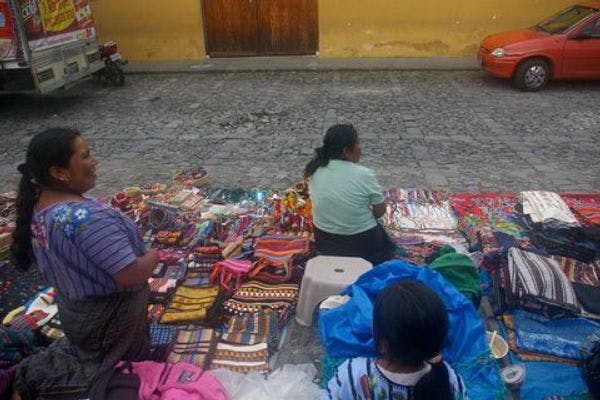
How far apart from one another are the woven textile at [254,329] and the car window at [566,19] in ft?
31.3

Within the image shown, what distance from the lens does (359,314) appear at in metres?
2.97

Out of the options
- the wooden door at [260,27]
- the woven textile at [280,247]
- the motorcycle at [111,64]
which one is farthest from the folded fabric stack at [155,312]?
the wooden door at [260,27]

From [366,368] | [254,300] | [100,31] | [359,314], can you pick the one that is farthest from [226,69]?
[366,368]

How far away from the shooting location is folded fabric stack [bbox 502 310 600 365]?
3.36 m

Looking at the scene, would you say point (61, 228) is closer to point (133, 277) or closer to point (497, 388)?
point (133, 277)

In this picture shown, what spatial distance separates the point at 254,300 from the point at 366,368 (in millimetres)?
2020

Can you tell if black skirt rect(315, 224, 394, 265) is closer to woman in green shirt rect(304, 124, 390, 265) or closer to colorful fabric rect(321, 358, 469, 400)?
woman in green shirt rect(304, 124, 390, 265)

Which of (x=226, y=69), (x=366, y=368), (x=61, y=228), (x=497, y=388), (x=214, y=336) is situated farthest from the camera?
(x=226, y=69)

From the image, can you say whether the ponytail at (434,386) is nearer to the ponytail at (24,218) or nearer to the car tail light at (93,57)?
the ponytail at (24,218)

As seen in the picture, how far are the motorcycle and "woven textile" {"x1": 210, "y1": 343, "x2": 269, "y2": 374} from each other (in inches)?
391

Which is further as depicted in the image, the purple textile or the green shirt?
the green shirt

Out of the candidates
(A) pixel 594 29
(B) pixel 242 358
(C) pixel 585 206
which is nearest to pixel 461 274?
(B) pixel 242 358

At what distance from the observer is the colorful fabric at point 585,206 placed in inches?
190

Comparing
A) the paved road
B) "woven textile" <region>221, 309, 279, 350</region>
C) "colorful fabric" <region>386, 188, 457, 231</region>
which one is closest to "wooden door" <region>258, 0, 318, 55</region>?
the paved road
